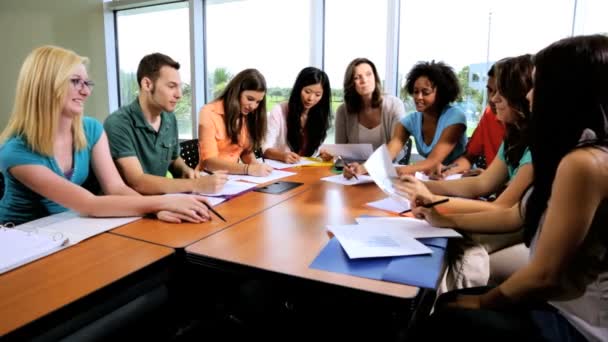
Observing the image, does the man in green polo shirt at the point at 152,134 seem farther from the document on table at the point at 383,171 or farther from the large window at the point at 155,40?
the large window at the point at 155,40

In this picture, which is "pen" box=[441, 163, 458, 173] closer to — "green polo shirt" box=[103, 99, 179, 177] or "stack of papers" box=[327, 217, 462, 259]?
"stack of papers" box=[327, 217, 462, 259]

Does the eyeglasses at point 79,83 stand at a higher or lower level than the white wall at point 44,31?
lower

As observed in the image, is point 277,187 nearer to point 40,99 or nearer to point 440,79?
point 40,99

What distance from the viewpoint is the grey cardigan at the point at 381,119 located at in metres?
2.77

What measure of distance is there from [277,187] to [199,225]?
593mm

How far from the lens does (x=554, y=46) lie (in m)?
0.88

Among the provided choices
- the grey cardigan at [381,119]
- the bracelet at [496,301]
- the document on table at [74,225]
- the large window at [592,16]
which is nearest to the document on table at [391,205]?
the bracelet at [496,301]

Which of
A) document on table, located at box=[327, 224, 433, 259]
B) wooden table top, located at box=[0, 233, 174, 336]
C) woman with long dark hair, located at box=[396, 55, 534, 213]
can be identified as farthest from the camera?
woman with long dark hair, located at box=[396, 55, 534, 213]

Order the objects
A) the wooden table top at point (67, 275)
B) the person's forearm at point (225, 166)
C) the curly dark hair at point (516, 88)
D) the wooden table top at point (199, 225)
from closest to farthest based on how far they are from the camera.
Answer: the wooden table top at point (67, 275) → the wooden table top at point (199, 225) → the curly dark hair at point (516, 88) → the person's forearm at point (225, 166)

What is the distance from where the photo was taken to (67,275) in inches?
35.6

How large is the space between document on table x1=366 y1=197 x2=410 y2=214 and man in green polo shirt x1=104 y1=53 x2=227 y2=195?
2.06 feet

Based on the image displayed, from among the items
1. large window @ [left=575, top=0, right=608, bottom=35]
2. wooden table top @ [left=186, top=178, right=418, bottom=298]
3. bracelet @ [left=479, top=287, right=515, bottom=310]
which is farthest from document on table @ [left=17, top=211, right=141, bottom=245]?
large window @ [left=575, top=0, right=608, bottom=35]

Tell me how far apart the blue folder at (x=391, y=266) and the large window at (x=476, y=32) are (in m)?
2.06

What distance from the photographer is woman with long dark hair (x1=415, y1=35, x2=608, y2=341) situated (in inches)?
32.3
